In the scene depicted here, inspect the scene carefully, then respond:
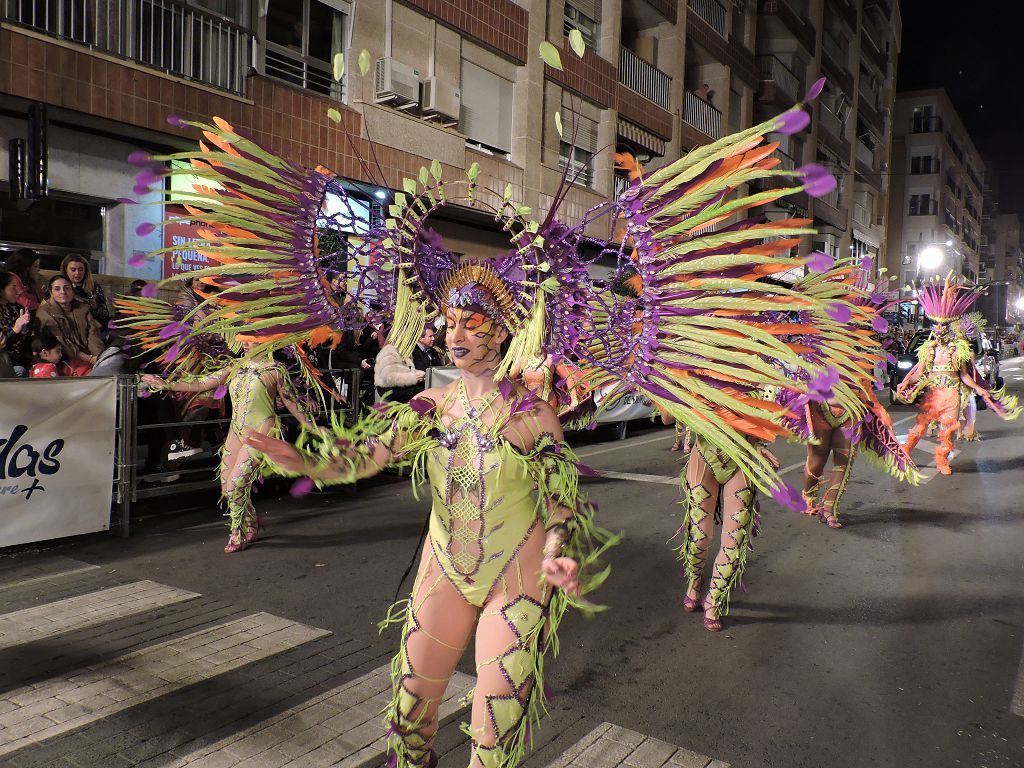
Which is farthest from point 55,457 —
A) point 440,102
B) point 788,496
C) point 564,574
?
point 440,102

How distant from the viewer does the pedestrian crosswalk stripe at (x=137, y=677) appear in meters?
3.31

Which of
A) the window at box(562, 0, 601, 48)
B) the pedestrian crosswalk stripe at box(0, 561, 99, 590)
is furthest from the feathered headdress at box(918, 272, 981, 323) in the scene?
the window at box(562, 0, 601, 48)

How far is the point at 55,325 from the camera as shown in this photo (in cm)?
715

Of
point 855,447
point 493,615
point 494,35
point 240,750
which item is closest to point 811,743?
point 493,615

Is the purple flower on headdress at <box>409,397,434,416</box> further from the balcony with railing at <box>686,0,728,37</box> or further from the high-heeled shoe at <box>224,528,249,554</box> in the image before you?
the balcony with railing at <box>686,0,728,37</box>

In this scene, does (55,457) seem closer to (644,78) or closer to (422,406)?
(422,406)

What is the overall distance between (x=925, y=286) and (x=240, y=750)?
997 cm

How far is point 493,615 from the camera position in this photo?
2.55 metres

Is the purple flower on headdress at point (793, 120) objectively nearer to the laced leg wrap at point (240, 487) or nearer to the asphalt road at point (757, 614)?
the asphalt road at point (757, 614)

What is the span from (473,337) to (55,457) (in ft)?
15.8

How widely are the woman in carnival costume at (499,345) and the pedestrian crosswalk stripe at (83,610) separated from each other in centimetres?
249

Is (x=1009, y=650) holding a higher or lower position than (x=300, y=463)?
lower

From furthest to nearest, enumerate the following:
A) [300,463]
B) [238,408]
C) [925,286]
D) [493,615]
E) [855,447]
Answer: [925,286]
[855,447]
[238,408]
[300,463]
[493,615]

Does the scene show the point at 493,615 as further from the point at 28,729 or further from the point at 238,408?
the point at 238,408
